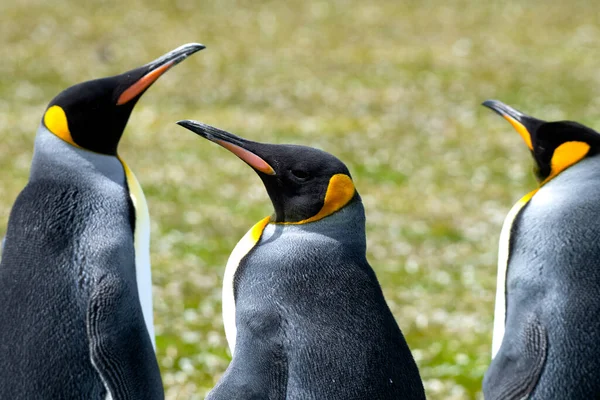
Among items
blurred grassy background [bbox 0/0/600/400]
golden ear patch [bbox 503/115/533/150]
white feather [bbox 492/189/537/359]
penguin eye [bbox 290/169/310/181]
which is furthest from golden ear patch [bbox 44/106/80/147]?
blurred grassy background [bbox 0/0/600/400]

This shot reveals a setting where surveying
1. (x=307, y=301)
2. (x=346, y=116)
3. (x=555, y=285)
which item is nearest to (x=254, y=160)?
(x=307, y=301)

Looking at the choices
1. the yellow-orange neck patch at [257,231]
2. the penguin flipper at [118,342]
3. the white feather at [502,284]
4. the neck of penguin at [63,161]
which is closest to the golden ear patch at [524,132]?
the white feather at [502,284]

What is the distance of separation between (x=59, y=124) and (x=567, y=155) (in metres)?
2.55

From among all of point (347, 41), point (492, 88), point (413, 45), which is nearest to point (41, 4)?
point (347, 41)

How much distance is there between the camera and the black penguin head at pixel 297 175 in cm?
341

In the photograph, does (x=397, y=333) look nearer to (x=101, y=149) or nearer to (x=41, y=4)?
(x=101, y=149)

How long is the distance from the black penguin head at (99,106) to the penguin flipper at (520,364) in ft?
6.79

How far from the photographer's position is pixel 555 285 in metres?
4.19

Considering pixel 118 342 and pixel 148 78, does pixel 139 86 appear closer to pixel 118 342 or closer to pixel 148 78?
pixel 148 78

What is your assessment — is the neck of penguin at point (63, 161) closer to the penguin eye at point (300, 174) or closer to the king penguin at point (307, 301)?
the king penguin at point (307, 301)

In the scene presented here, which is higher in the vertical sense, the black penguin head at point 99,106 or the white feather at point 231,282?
the black penguin head at point 99,106

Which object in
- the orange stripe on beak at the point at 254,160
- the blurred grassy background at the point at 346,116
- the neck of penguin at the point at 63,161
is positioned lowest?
the blurred grassy background at the point at 346,116

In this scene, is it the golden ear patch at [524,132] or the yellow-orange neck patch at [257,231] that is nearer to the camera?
Result: the yellow-orange neck patch at [257,231]

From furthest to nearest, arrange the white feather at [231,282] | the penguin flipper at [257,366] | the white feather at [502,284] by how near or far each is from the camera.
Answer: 1. the white feather at [502,284]
2. the white feather at [231,282]
3. the penguin flipper at [257,366]
